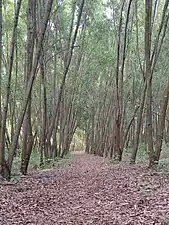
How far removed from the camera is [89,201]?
6.57m

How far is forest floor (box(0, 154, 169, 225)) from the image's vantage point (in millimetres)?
5297

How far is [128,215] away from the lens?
5.33m

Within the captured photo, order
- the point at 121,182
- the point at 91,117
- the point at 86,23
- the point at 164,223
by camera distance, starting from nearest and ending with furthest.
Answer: the point at 164,223 → the point at 121,182 → the point at 86,23 → the point at 91,117

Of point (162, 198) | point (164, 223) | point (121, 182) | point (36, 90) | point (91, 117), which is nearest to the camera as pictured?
point (164, 223)

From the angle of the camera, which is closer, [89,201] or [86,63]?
[89,201]

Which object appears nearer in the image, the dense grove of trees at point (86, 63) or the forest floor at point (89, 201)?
the forest floor at point (89, 201)

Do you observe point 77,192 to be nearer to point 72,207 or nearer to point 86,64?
point 72,207

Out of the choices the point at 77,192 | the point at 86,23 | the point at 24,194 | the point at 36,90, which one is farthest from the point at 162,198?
the point at 36,90

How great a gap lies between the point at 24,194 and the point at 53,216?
1949 millimetres

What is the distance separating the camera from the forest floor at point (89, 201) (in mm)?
5297

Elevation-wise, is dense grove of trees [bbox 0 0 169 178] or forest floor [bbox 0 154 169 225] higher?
dense grove of trees [bbox 0 0 169 178]

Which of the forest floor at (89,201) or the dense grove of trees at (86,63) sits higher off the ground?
the dense grove of trees at (86,63)

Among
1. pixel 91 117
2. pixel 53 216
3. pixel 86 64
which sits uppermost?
pixel 86 64

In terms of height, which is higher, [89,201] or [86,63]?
[86,63]
